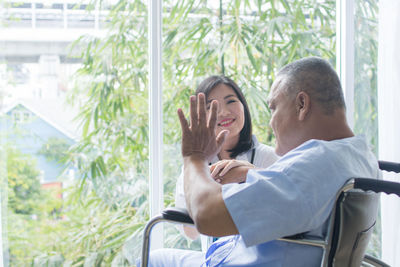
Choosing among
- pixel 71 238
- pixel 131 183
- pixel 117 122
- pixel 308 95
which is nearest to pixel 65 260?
pixel 71 238

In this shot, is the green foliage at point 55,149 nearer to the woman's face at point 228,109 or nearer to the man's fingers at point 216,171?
the woman's face at point 228,109

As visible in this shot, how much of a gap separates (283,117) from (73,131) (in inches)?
55.7

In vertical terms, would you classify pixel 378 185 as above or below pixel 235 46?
below

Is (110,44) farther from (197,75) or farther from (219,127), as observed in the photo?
(219,127)

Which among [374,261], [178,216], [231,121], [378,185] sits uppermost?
[231,121]

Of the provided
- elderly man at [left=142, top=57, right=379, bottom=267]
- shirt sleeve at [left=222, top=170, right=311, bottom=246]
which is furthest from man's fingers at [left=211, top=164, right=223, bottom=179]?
shirt sleeve at [left=222, top=170, right=311, bottom=246]

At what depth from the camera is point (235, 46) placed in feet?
8.26

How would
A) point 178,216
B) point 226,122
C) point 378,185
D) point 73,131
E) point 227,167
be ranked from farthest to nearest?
1. point 73,131
2. point 226,122
3. point 227,167
4. point 178,216
5. point 378,185

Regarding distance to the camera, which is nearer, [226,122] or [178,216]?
[178,216]

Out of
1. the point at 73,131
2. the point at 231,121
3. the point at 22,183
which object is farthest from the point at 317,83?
the point at 22,183

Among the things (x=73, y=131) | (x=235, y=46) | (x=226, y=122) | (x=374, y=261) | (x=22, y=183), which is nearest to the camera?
(x=374, y=261)

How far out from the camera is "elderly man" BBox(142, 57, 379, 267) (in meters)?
1.02

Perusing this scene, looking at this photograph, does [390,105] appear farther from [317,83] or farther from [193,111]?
[193,111]

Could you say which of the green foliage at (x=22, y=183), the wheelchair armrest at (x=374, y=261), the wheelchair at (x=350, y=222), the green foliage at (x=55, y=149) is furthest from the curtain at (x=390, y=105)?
the green foliage at (x=22, y=183)
